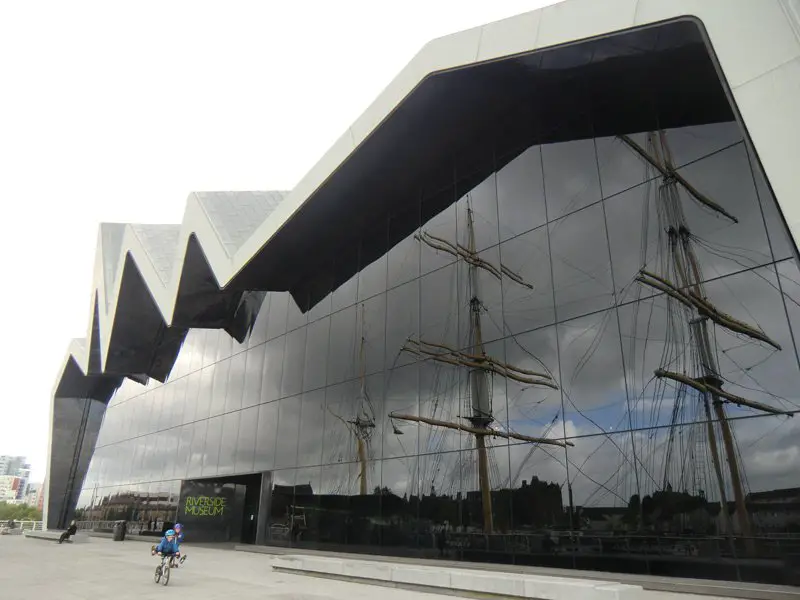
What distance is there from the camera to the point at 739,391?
9.69 m

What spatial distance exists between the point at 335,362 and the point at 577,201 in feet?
33.8

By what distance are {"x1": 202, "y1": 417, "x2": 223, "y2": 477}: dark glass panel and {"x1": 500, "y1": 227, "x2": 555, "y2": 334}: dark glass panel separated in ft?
54.2

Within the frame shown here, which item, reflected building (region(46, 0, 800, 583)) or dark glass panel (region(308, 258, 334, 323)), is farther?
dark glass panel (region(308, 258, 334, 323))

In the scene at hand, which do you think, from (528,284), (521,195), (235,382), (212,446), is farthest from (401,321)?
(212,446)

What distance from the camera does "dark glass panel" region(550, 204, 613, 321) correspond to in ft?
40.0

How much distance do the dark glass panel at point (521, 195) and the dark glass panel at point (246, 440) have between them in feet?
45.2

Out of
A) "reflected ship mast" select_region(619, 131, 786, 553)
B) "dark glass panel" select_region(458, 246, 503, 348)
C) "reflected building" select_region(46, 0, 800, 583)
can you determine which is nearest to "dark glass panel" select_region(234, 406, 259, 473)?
"reflected building" select_region(46, 0, 800, 583)

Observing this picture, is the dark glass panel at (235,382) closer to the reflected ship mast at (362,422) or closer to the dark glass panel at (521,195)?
the reflected ship mast at (362,422)

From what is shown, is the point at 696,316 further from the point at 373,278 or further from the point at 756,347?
the point at 373,278

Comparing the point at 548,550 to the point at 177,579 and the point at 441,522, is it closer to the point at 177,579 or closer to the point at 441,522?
the point at 441,522

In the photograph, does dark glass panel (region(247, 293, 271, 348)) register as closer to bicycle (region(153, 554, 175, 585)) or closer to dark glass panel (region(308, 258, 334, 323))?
dark glass panel (region(308, 258, 334, 323))

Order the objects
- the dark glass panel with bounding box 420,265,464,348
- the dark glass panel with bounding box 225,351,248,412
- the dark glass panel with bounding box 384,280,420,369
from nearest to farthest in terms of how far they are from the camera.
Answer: the dark glass panel with bounding box 420,265,464,348
the dark glass panel with bounding box 384,280,420,369
the dark glass panel with bounding box 225,351,248,412

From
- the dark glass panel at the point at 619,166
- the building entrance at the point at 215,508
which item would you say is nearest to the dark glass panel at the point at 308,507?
the building entrance at the point at 215,508

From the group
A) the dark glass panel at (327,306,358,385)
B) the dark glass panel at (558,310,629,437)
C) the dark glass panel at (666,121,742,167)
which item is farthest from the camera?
the dark glass panel at (327,306,358,385)
